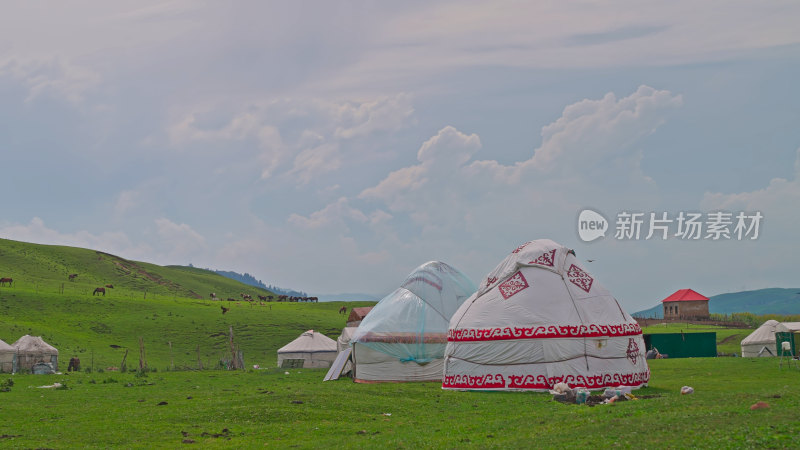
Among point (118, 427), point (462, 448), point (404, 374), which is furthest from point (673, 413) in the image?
point (404, 374)

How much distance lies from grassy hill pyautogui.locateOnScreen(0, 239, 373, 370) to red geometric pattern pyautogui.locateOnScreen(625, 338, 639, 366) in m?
36.1

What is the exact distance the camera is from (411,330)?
3291 cm

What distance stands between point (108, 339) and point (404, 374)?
143ft

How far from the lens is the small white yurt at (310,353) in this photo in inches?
2057

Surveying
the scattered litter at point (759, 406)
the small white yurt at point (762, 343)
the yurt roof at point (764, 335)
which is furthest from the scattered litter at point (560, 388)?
the yurt roof at point (764, 335)

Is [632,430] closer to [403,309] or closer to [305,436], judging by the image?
[305,436]

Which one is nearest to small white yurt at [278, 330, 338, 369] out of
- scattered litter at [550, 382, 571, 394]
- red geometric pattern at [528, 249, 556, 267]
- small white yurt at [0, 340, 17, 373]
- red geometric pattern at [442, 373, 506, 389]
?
small white yurt at [0, 340, 17, 373]

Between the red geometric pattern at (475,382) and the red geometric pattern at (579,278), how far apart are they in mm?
4255

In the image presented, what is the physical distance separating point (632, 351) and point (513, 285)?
4535 millimetres

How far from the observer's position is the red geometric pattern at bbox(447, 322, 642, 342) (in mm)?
25494

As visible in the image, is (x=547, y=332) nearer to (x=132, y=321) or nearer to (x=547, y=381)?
(x=547, y=381)

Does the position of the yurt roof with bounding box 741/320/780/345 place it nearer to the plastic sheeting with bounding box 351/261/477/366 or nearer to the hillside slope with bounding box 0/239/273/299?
the plastic sheeting with bounding box 351/261/477/366

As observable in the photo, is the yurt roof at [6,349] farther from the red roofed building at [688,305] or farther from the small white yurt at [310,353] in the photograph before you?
the red roofed building at [688,305]

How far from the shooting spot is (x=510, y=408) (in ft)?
68.0
